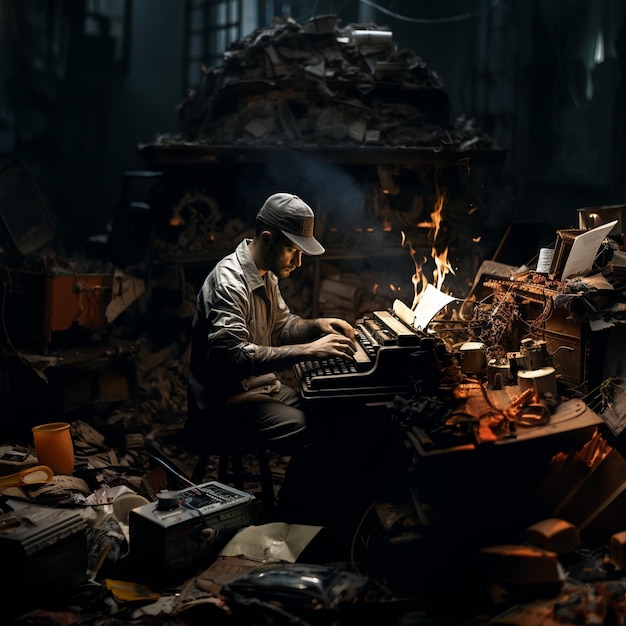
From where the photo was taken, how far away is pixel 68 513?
4.48 meters

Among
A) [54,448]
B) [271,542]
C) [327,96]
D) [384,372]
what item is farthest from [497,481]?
[327,96]

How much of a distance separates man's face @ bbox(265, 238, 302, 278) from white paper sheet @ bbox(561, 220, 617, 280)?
215cm

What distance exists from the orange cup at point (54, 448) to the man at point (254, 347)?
1319mm

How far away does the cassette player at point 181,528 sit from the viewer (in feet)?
14.6

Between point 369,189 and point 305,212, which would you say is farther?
point 369,189

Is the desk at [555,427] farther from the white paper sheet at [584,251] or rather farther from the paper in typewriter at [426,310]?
the white paper sheet at [584,251]

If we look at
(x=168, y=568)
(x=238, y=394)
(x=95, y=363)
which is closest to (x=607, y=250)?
(x=238, y=394)

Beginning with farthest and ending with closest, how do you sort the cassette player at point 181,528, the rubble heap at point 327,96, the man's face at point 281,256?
the rubble heap at point 327,96
the man's face at point 281,256
the cassette player at point 181,528

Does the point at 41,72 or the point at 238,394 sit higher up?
the point at 41,72

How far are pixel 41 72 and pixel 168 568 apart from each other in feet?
39.2

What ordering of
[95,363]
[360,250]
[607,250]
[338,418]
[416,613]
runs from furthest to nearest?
[360,250] < [95,363] < [607,250] < [338,418] < [416,613]

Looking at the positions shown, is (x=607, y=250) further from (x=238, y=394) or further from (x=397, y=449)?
(x=238, y=394)

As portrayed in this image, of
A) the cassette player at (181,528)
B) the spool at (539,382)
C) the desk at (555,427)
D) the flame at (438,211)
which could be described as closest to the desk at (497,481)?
the desk at (555,427)

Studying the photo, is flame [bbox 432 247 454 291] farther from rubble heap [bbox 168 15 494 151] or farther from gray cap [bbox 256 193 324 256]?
rubble heap [bbox 168 15 494 151]
